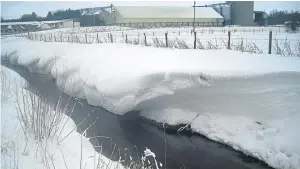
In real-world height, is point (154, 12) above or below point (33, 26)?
above

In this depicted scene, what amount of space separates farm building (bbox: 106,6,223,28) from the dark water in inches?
777

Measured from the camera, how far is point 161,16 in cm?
3219

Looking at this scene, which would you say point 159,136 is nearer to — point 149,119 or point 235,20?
point 149,119

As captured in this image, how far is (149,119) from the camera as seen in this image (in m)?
8.19

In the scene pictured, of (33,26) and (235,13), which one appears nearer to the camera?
(33,26)

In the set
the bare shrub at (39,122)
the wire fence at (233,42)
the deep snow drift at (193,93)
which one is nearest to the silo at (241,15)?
the wire fence at (233,42)

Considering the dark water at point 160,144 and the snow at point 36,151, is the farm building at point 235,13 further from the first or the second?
the snow at point 36,151

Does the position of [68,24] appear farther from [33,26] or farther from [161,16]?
[161,16]

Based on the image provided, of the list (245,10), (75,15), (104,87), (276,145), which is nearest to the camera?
(276,145)

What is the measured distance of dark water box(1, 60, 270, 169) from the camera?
18.7 feet

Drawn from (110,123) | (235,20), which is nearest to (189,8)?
(235,20)

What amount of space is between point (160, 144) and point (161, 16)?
89.3 ft

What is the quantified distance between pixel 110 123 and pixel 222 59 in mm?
4238

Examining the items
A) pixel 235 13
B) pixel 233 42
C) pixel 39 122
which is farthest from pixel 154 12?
pixel 39 122
